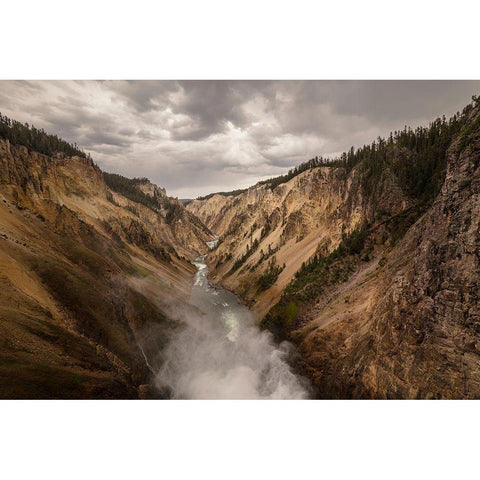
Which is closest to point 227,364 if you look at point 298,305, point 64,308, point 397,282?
point 298,305

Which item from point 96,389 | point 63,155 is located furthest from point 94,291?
point 63,155

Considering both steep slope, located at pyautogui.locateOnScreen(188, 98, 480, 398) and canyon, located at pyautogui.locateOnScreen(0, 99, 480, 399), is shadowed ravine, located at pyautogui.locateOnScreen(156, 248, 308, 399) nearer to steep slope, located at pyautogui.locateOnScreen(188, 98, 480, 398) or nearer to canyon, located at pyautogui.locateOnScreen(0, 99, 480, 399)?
canyon, located at pyautogui.locateOnScreen(0, 99, 480, 399)

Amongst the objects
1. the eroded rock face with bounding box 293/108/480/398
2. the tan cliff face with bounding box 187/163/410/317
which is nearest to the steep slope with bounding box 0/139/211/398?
the eroded rock face with bounding box 293/108/480/398

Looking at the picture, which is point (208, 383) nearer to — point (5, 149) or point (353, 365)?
point (353, 365)

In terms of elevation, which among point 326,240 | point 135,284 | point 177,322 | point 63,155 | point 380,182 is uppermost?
point 63,155

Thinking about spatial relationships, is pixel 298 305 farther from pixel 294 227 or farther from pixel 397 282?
pixel 294 227
